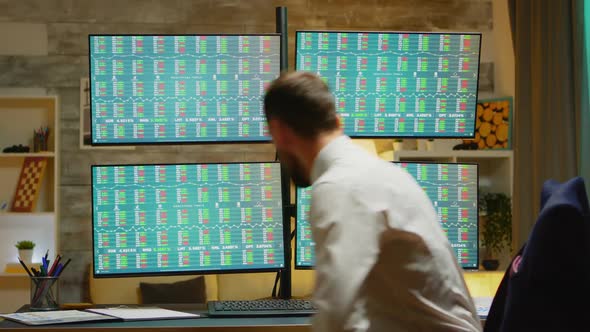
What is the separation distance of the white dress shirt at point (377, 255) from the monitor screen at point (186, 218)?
1063 mm

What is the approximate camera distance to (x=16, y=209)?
17.9 feet

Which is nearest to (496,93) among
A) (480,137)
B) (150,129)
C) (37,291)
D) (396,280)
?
(480,137)

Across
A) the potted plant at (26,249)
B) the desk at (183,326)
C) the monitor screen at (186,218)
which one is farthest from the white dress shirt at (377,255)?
the potted plant at (26,249)

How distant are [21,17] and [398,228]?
4623 millimetres

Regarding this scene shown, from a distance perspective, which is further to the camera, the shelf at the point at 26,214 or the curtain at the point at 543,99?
the shelf at the point at 26,214

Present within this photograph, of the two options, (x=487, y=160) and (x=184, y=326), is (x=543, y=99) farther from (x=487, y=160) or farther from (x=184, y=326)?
(x=184, y=326)

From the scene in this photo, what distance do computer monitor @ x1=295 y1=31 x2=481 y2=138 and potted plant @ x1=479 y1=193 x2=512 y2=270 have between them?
2795 mm

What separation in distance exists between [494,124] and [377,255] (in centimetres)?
441

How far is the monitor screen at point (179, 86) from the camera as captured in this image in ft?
9.12

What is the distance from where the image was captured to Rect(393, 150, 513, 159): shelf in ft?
18.2

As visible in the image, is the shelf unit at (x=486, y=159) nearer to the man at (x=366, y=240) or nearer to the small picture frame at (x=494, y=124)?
the small picture frame at (x=494, y=124)

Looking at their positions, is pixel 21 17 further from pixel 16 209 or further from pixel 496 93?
pixel 496 93

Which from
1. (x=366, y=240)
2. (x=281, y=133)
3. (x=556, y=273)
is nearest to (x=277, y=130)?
(x=281, y=133)

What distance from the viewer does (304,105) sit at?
5.78 ft
